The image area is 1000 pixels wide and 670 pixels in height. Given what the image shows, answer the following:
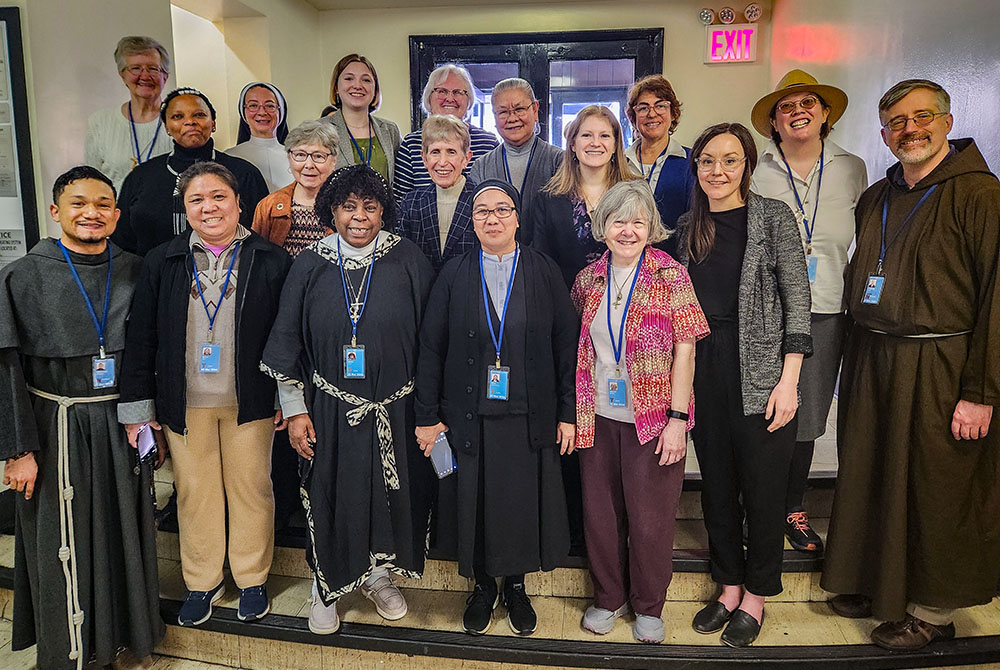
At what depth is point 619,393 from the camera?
2.11 metres

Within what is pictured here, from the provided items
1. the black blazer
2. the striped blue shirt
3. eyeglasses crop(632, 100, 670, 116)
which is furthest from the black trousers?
the striped blue shirt

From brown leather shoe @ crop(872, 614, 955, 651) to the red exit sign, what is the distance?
5196 millimetres

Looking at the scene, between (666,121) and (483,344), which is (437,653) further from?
(666,121)

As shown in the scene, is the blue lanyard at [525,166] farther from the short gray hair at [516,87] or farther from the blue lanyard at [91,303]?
the blue lanyard at [91,303]

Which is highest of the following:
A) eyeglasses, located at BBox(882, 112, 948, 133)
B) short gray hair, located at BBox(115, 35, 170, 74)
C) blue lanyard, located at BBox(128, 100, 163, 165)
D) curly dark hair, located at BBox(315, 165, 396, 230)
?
short gray hair, located at BBox(115, 35, 170, 74)

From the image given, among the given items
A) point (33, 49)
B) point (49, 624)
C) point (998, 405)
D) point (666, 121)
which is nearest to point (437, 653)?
point (49, 624)

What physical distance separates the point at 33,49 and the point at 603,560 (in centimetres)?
333

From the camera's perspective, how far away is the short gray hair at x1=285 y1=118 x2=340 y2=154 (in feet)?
8.02

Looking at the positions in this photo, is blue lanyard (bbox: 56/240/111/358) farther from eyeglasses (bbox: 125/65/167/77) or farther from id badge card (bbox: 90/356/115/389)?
eyeglasses (bbox: 125/65/167/77)

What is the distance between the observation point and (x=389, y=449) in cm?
220

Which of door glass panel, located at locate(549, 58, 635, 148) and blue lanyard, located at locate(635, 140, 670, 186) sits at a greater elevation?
door glass panel, located at locate(549, 58, 635, 148)

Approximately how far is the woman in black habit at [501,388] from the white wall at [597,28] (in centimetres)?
469

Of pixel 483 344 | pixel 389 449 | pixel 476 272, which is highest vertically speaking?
pixel 476 272

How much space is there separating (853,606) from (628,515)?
100 cm
